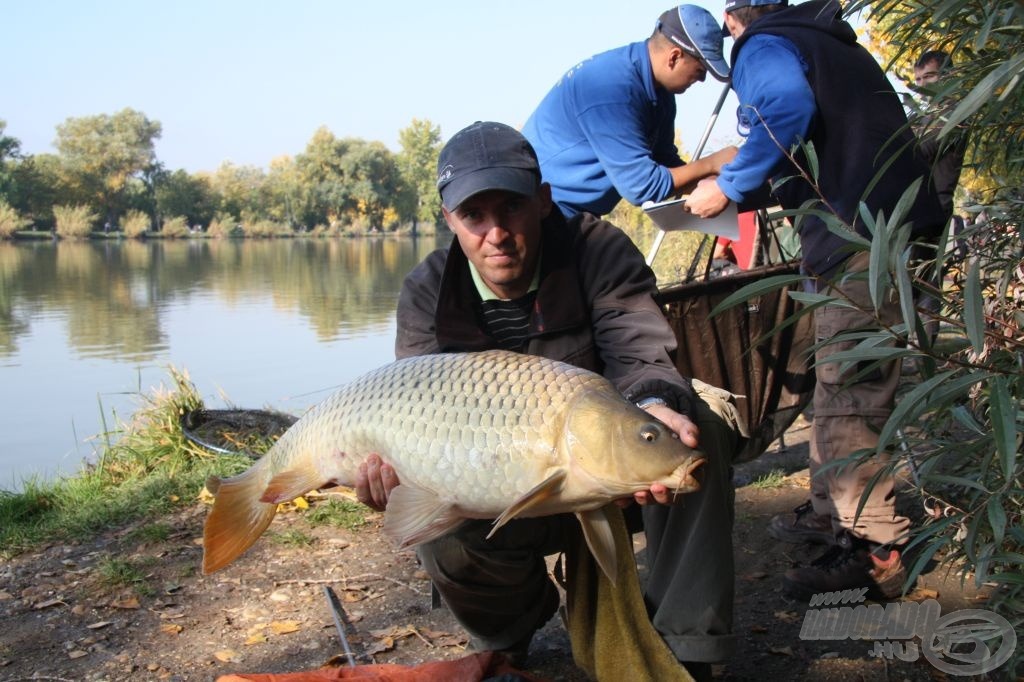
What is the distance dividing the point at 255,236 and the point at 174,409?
145 feet

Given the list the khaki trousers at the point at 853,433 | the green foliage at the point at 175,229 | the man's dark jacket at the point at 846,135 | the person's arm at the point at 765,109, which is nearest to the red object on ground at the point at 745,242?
the person's arm at the point at 765,109

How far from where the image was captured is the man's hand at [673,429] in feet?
4.66

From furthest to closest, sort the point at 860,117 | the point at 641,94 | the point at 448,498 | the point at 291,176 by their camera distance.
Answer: the point at 291,176
the point at 641,94
the point at 860,117
the point at 448,498

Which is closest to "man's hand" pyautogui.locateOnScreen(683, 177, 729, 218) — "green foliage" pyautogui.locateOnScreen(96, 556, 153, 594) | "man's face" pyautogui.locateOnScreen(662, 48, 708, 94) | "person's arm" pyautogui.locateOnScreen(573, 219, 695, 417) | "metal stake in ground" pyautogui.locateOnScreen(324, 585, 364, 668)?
"man's face" pyautogui.locateOnScreen(662, 48, 708, 94)

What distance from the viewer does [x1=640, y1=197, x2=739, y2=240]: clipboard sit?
2771 millimetres

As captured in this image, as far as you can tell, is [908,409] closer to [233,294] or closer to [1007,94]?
[1007,94]

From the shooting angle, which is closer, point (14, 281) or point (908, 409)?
point (908, 409)

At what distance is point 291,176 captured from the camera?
55.9 meters

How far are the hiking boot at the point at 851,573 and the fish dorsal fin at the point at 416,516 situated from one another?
A: 1.10m

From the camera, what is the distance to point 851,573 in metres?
2.21

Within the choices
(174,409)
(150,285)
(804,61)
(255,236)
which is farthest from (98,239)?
(804,61)

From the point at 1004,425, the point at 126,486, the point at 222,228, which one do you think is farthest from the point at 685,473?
the point at 222,228

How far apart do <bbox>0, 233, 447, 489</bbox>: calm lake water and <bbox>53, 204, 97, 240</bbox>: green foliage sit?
63.7ft

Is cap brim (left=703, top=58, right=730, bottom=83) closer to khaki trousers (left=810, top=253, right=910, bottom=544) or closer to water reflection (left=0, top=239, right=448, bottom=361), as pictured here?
khaki trousers (left=810, top=253, right=910, bottom=544)
